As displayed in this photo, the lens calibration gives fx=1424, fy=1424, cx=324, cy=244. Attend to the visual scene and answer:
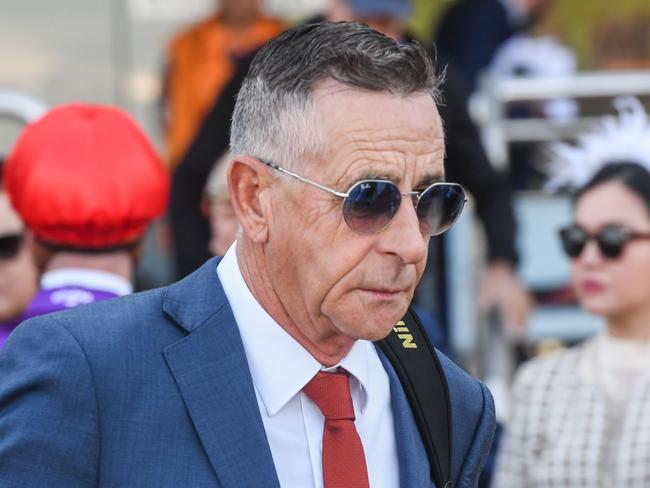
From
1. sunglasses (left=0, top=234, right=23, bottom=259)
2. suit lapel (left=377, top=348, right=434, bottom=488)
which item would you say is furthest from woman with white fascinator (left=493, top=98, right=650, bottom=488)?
suit lapel (left=377, top=348, right=434, bottom=488)

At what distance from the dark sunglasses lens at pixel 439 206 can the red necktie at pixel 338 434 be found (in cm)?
32

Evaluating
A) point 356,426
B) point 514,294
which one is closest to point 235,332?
point 356,426

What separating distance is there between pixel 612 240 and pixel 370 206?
2.74 meters

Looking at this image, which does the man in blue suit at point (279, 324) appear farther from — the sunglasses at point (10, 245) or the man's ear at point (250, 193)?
the sunglasses at point (10, 245)

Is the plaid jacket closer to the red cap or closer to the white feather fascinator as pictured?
the white feather fascinator

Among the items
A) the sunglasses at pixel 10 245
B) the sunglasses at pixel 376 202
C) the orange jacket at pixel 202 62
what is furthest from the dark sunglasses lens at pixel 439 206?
the orange jacket at pixel 202 62

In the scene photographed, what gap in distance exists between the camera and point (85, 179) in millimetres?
3744

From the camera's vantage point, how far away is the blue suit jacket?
7.54 ft

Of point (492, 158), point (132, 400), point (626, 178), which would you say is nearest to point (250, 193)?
point (132, 400)

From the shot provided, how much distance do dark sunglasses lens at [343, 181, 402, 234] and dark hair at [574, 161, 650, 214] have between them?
9.24 ft

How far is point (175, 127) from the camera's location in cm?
738

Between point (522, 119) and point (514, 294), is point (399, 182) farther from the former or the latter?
point (522, 119)

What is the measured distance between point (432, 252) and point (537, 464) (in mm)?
2143

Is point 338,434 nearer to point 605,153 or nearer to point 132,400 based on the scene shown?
point 132,400
